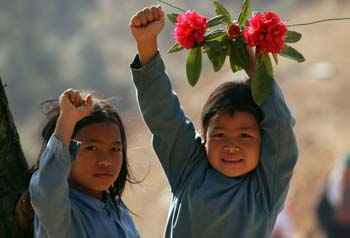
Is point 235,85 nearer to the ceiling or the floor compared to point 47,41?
nearer to the floor

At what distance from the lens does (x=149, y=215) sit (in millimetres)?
15867

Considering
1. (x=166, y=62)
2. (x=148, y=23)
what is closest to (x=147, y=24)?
(x=148, y=23)

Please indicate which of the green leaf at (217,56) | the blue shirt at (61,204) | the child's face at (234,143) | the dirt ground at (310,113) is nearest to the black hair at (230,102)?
the child's face at (234,143)

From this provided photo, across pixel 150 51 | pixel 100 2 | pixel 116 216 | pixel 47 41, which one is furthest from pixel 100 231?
pixel 100 2

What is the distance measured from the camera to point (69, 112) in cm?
315

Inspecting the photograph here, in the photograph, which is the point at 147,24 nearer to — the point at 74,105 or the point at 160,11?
the point at 160,11

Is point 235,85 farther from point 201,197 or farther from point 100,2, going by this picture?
point 100,2

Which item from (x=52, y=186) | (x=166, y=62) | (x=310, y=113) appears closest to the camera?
(x=52, y=186)

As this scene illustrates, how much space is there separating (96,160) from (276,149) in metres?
0.59

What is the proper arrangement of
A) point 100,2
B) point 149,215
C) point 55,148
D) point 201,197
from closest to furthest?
1. point 55,148
2. point 201,197
3. point 149,215
4. point 100,2

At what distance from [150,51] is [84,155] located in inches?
15.8

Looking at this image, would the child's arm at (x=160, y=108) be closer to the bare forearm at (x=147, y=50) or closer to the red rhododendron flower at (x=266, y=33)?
the bare forearm at (x=147, y=50)

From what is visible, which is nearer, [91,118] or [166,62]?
[91,118]

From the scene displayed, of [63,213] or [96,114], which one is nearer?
[63,213]
